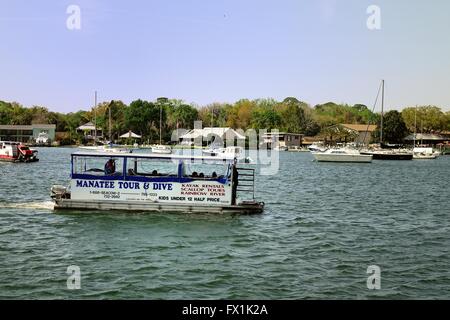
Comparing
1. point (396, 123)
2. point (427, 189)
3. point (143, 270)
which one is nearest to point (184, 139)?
point (396, 123)

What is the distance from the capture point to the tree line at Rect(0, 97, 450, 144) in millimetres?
148500

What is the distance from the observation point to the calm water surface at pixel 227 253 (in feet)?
45.9

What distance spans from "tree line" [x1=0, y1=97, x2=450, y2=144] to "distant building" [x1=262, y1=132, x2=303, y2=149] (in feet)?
10.9

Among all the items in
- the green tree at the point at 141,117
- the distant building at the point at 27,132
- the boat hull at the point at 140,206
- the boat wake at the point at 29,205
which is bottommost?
the boat wake at the point at 29,205

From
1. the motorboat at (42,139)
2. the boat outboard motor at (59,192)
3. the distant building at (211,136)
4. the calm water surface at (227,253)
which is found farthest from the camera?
the motorboat at (42,139)

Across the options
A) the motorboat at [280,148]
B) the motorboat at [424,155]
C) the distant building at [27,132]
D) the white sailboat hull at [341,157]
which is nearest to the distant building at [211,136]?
the motorboat at [280,148]

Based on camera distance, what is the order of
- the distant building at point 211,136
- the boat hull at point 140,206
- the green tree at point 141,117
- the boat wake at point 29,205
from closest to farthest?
the boat hull at point 140,206 → the boat wake at point 29,205 → the distant building at point 211,136 → the green tree at point 141,117

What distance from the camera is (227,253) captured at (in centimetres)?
1786

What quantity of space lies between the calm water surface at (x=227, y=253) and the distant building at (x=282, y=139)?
115m

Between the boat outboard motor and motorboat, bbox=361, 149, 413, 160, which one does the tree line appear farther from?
the boat outboard motor
